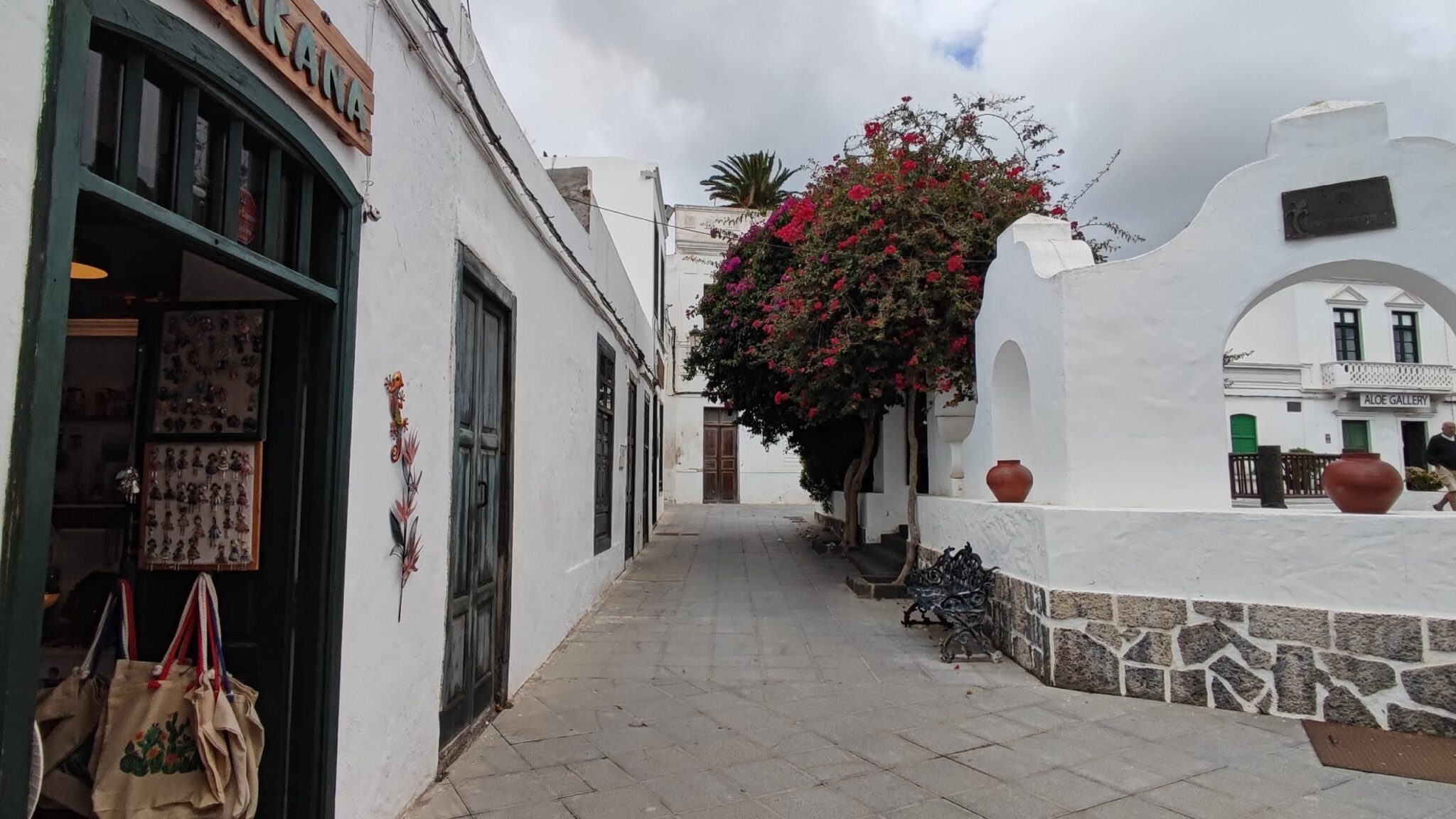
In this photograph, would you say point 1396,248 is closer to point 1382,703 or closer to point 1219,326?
point 1219,326

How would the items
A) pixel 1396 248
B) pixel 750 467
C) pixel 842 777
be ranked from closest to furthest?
pixel 842 777 < pixel 1396 248 < pixel 750 467

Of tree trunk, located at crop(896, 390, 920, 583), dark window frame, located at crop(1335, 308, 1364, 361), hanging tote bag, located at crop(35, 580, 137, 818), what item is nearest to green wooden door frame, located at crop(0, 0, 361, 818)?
hanging tote bag, located at crop(35, 580, 137, 818)

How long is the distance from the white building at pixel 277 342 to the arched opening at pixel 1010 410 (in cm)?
419

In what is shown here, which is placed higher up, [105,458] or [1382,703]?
[105,458]

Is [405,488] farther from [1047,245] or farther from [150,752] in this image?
[1047,245]

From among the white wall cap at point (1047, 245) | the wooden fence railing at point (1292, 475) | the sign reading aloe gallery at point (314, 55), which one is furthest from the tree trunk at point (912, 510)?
the wooden fence railing at point (1292, 475)

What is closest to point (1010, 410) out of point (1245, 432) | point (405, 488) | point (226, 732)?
point (405, 488)

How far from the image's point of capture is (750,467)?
2183cm

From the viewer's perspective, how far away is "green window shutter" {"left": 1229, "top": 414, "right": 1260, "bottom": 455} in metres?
22.2

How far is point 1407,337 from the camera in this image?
943 inches

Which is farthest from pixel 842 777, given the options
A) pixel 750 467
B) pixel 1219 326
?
pixel 750 467

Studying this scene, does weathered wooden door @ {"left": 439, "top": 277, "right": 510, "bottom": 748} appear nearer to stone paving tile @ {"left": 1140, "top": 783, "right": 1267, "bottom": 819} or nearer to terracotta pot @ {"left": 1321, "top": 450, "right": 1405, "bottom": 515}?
stone paving tile @ {"left": 1140, "top": 783, "right": 1267, "bottom": 819}

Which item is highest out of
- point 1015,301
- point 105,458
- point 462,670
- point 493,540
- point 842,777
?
point 1015,301

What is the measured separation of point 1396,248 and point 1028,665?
3397 millimetres
